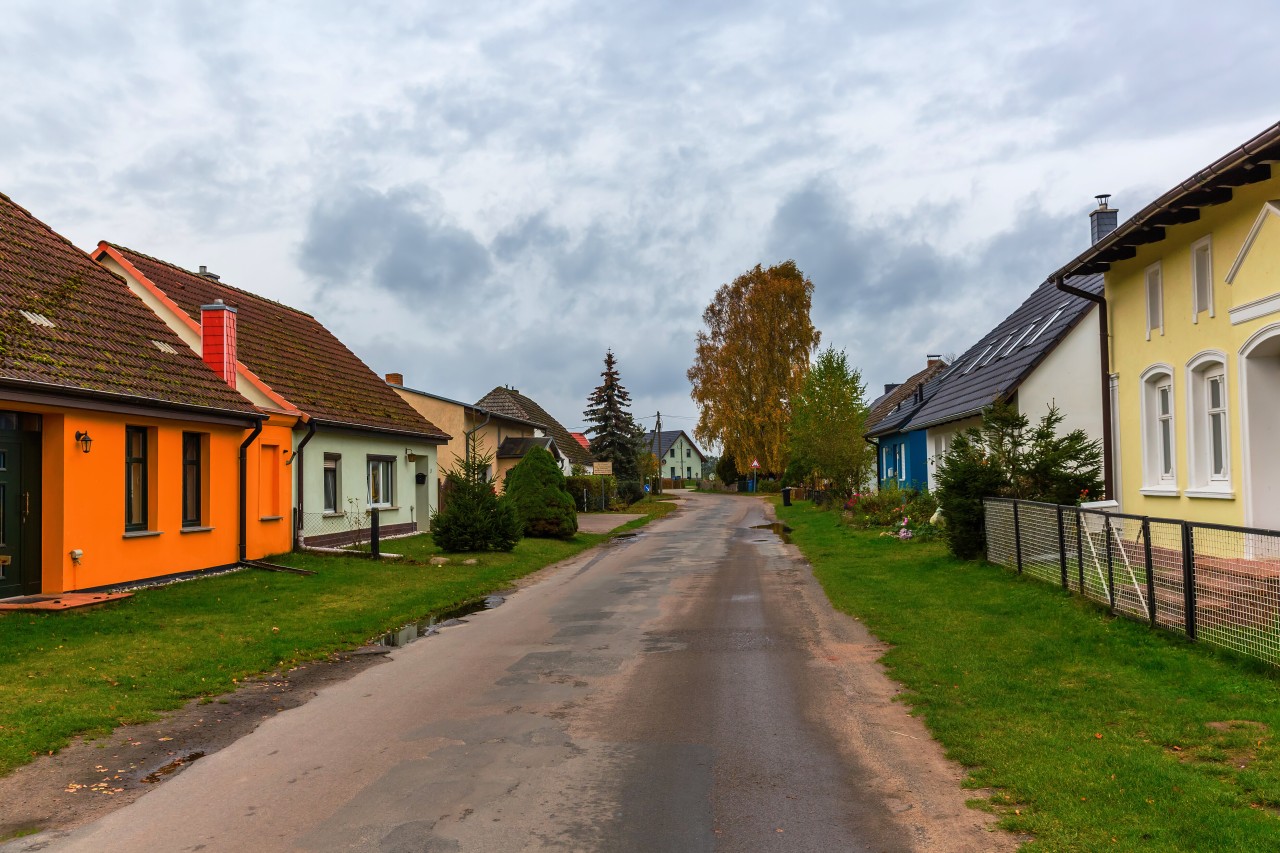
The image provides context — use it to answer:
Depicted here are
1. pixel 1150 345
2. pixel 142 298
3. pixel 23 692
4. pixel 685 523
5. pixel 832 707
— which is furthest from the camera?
pixel 685 523

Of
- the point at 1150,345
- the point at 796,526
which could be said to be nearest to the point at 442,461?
the point at 796,526

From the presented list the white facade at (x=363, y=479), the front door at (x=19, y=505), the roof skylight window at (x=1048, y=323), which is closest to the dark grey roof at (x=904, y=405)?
the roof skylight window at (x=1048, y=323)

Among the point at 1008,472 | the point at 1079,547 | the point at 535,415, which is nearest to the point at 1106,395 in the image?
the point at 1008,472

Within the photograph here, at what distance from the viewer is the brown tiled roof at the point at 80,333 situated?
13.2 meters

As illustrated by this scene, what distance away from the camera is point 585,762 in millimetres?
6191

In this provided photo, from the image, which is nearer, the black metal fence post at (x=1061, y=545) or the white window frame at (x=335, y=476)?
the black metal fence post at (x=1061, y=545)

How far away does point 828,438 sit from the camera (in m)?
36.7

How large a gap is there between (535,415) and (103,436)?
47889 millimetres

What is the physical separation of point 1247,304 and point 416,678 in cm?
1045

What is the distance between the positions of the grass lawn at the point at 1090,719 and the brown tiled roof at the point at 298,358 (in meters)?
14.7

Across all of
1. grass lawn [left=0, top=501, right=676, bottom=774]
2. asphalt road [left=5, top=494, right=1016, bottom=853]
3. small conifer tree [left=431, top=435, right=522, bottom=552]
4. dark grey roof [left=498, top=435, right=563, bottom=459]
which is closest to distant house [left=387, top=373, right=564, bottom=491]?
dark grey roof [left=498, top=435, right=563, bottom=459]

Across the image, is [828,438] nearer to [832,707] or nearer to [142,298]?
[142,298]

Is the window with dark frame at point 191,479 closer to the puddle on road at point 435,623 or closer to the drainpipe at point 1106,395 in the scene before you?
the puddle on road at point 435,623

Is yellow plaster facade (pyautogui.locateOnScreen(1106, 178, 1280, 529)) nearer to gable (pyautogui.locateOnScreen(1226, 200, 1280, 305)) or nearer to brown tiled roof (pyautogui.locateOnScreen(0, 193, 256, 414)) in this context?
gable (pyautogui.locateOnScreen(1226, 200, 1280, 305))
